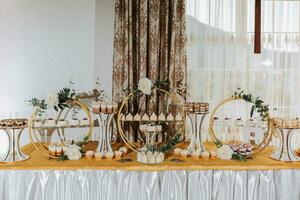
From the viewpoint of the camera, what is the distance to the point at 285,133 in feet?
8.89

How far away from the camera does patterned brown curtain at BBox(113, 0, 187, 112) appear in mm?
3588

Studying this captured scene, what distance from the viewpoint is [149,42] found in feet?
11.8

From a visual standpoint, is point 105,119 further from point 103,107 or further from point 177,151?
point 177,151

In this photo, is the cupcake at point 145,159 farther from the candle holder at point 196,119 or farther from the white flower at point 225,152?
the white flower at point 225,152

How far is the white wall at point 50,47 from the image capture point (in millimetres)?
3617

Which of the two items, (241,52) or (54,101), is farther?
(241,52)

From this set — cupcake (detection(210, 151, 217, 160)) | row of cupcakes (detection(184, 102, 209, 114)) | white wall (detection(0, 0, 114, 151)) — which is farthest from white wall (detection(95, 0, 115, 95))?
cupcake (detection(210, 151, 217, 160))

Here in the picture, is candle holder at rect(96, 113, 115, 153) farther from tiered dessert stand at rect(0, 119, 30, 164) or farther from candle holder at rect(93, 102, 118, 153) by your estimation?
tiered dessert stand at rect(0, 119, 30, 164)

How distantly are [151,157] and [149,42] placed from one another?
1396mm

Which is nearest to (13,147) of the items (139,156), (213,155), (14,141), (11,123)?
(14,141)

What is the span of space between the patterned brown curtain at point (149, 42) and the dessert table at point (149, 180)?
3.71 ft

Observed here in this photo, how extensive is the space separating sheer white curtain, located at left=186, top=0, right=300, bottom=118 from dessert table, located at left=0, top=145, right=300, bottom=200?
1.21 metres

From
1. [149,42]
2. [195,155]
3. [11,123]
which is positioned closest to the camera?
[11,123]

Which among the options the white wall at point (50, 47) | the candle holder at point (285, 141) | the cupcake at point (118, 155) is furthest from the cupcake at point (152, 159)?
the white wall at point (50, 47)
